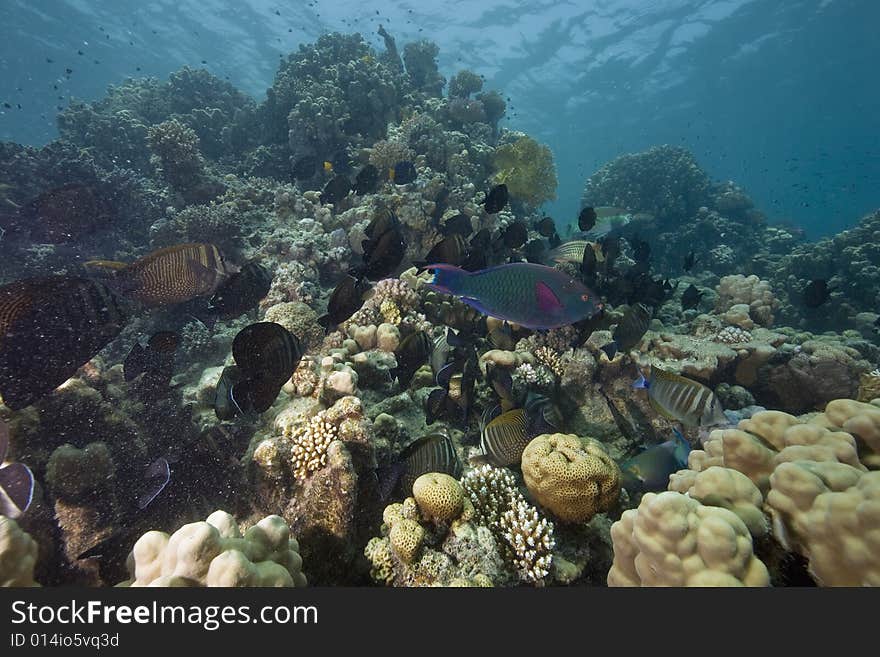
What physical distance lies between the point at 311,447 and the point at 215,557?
1141 mm

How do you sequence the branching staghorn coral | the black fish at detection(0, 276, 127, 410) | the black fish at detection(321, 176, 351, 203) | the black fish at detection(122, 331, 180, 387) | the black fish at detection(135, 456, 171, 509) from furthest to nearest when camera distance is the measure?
the branching staghorn coral
the black fish at detection(321, 176, 351, 203)
the black fish at detection(122, 331, 180, 387)
the black fish at detection(135, 456, 171, 509)
the black fish at detection(0, 276, 127, 410)

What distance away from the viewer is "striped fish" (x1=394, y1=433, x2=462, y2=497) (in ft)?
9.16

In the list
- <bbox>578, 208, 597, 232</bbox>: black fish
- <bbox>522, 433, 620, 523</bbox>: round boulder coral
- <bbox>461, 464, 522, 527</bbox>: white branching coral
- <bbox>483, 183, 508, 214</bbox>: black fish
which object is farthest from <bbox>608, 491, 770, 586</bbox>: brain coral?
<bbox>578, 208, 597, 232</bbox>: black fish

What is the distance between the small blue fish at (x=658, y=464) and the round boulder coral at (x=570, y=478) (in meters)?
0.49

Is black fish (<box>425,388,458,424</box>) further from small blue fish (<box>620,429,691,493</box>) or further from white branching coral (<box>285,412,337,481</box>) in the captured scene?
small blue fish (<box>620,429,691,493</box>)

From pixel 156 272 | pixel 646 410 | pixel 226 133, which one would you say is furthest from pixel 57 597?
pixel 226 133

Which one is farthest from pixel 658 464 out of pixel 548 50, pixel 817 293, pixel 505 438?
pixel 548 50

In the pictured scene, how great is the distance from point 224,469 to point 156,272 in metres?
1.69

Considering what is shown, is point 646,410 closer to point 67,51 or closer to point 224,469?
point 224,469

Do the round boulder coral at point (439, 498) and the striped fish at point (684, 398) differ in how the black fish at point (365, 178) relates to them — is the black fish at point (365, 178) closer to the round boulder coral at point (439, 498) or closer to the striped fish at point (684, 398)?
the striped fish at point (684, 398)

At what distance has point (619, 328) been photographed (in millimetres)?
4441

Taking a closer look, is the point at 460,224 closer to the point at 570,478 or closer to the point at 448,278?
the point at 448,278

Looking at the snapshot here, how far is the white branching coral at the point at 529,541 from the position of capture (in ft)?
8.50

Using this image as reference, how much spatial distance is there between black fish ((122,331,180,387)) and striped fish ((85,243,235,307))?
913 mm
